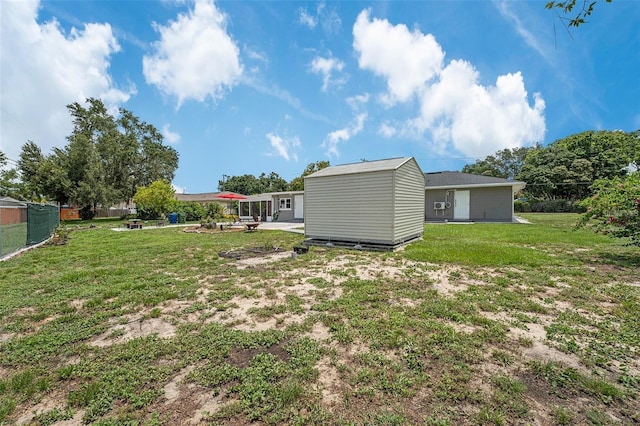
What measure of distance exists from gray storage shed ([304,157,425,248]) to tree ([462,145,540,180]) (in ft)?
153

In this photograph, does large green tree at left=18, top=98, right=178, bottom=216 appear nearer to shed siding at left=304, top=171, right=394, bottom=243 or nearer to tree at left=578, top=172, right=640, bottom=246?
shed siding at left=304, top=171, right=394, bottom=243

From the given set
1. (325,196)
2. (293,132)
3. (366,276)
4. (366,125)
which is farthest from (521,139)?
(366,276)

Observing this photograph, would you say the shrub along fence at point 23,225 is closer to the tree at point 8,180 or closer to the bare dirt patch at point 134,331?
the bare dirt patch at point 134,331

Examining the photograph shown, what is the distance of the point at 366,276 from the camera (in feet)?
17.4

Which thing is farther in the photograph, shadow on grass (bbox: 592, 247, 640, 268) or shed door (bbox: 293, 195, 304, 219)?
shed door (bbox: 293, 195, 304, 219)

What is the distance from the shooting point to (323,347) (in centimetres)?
266

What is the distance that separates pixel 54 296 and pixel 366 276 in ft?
17.4

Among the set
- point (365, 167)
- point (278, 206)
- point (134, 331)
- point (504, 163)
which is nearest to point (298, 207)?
point (278, 206)

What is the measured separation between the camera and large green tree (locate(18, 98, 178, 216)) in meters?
23.3

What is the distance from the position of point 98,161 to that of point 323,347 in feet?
102

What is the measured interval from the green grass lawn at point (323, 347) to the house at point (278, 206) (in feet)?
51.3

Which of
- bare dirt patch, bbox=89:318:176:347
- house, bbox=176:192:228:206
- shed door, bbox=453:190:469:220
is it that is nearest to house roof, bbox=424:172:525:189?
shed door, bbox=453:190:469:220

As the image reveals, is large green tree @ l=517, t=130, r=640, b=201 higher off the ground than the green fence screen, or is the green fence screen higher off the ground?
large green tree @ l=517, t=130, r=640, b=201

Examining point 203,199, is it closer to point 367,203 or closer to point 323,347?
point 367,203
